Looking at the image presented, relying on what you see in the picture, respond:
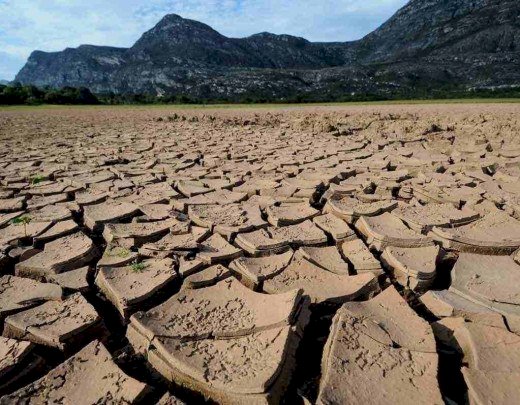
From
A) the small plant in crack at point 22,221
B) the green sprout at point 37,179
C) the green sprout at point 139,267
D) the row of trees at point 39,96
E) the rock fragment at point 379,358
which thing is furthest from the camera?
the row of trees at point 39,96

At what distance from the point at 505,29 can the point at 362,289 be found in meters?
63.4

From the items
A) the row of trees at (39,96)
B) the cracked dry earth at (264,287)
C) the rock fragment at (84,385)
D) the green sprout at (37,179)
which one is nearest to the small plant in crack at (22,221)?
the cracked dry earth at (264,287)

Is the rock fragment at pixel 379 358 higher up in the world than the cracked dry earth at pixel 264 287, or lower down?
higher up

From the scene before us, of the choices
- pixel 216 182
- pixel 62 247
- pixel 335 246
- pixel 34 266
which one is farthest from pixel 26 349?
pixel 216 182

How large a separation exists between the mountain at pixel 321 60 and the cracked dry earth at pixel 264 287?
2829 cm

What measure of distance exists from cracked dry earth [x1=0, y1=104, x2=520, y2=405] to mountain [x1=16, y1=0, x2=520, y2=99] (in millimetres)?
28286

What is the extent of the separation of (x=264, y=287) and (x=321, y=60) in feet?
321

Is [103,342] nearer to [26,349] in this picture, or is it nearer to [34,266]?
[26,349]

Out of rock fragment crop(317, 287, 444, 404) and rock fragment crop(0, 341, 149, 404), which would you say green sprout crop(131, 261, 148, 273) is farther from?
rock fragment crop(317, 287, 444, 404)

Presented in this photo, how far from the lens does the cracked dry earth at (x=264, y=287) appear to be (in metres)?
1.06

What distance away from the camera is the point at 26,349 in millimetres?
1204

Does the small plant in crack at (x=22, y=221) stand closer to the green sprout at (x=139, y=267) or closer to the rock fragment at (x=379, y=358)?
the green sprout at (x=139, y=267)

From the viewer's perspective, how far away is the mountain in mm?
42438

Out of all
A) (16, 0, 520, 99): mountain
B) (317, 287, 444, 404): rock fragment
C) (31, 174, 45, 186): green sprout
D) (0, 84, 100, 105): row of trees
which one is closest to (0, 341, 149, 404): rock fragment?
(317, 287, 444, 404): rock fragment
